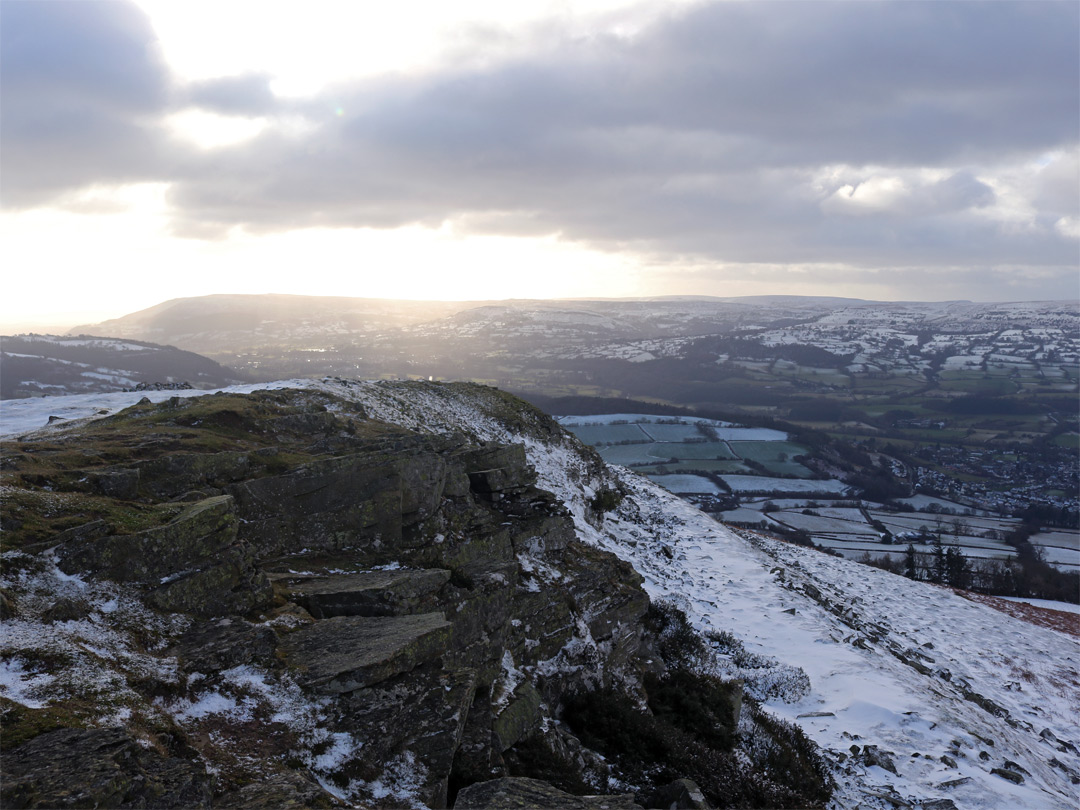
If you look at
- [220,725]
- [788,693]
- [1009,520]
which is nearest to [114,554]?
[220,725]

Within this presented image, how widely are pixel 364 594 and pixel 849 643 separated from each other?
2300 centimetres

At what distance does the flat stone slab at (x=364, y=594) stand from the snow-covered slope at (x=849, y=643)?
486 inches

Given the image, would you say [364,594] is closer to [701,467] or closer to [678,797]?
[678,797]

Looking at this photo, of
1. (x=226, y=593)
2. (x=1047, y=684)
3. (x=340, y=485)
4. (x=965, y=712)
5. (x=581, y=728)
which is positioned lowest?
(x=1047, y=684)

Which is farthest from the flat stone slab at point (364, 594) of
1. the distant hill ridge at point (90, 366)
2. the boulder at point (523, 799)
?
the distant hill ridge at point (90, 366)

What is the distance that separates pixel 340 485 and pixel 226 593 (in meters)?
4.88

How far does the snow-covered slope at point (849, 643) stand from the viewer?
1778cm

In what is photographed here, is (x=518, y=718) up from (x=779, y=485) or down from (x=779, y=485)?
up

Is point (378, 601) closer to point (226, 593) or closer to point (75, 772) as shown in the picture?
A: point (226, 593)

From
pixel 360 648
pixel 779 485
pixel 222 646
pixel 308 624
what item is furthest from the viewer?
pixel 779 485

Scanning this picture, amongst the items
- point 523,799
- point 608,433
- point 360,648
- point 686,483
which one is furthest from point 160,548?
point 608,433

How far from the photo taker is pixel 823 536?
7175 cm

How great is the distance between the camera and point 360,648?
431 inches

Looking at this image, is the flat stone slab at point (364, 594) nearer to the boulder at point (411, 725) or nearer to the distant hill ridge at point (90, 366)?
the boulder at point (411, 725)
